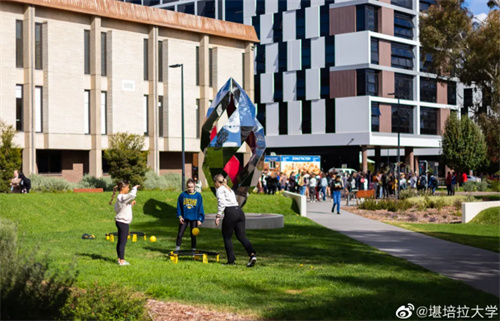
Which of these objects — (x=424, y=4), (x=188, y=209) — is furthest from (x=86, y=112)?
(x=424, y=4)

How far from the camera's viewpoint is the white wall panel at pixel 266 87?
236 feet

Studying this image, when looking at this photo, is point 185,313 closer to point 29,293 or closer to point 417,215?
point 29,293

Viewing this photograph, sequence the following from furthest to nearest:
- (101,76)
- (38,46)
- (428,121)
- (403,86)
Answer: (428,121), (403,86), (101,76), (38,46)

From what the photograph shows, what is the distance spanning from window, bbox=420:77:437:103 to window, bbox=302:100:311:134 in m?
12.2

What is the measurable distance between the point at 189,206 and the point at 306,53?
57.8 meters

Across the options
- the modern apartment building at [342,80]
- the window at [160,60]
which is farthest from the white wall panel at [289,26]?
the window at [160,60]

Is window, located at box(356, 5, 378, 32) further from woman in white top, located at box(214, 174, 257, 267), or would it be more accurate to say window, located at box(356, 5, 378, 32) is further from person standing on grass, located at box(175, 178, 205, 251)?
woman in white top, located at box(214, 174, 257, 267)

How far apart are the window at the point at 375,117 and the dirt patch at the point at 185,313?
5837cm

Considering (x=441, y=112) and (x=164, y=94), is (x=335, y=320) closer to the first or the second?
(x=164, y=94)

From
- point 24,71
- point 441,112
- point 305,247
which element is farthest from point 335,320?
point 441,112

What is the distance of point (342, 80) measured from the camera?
66.7 metres

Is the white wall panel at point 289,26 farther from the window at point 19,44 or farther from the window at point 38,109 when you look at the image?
the window at point 19,44

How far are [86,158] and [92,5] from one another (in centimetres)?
951

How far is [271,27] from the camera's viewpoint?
72.1 m
